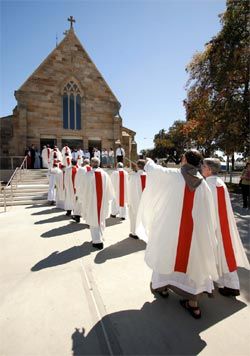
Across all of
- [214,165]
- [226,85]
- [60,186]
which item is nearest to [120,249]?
[214,165]

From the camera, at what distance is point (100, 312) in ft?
10.3

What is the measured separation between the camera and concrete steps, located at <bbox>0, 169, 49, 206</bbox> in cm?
1151

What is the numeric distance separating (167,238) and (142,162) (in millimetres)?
2842

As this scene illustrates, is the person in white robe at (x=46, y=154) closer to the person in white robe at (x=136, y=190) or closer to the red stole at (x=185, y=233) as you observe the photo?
the person in white robe at (x=136, y=190)

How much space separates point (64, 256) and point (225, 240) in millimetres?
3192

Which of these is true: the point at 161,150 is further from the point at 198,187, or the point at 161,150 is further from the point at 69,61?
the point at 198,187

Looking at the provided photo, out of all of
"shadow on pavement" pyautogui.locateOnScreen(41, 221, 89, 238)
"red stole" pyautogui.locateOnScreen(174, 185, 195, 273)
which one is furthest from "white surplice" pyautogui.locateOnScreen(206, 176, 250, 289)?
"shadow on pavement" pyautogui.locateOnScreen(41, 221, 89, 238)

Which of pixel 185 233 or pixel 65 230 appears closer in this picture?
pixel 185 233

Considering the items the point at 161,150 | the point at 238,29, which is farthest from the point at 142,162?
the point at 161,150

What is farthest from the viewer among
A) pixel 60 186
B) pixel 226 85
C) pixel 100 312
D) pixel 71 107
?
pixel 71 107

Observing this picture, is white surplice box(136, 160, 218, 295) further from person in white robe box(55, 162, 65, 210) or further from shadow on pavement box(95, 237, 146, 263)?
person in white robe box(55, 162, 65, 210)

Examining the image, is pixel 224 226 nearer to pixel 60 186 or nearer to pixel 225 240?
pixel 225 240

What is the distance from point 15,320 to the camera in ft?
9.84

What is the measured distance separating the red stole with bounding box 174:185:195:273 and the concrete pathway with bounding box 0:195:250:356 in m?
0.65
